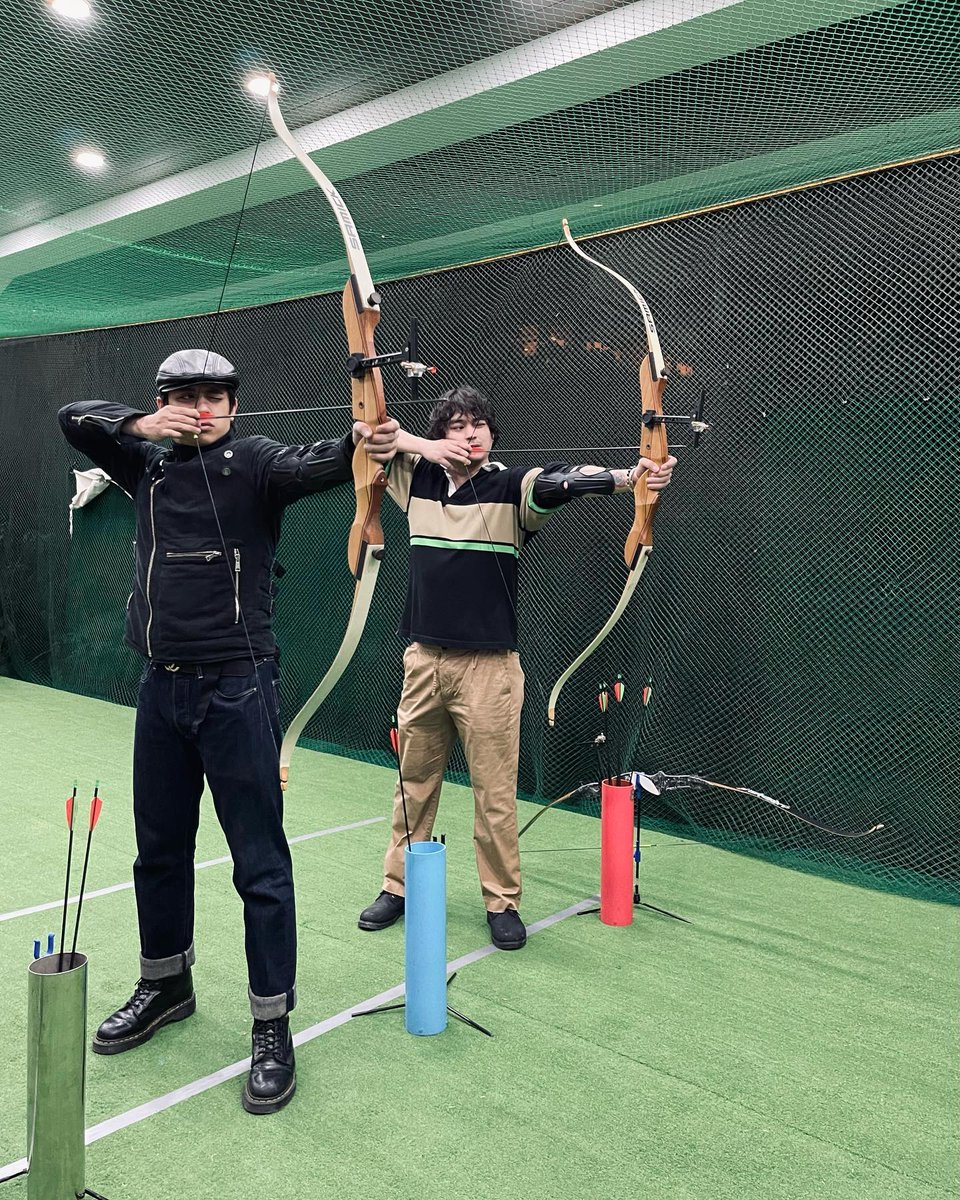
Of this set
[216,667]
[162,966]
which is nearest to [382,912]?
[162,966]

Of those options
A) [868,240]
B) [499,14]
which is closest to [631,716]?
[868,240]

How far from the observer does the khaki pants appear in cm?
236

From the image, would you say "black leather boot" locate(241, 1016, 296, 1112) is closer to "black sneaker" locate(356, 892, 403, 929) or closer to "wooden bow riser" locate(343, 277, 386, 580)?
"black sneaker" locate(356, 892, 403, 929)

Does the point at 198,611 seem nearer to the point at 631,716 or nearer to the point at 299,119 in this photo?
the point at 299,119

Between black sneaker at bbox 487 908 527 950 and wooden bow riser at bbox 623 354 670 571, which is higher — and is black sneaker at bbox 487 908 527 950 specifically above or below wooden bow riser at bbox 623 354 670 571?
below

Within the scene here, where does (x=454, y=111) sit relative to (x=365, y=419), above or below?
above

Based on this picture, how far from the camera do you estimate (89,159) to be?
110 inches

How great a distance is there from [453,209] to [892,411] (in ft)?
4.88

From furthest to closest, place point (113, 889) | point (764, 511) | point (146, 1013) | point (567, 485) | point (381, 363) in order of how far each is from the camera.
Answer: point (764, 511), point (113, 889), point (567, 485), point (146, 1013), point (381, 363)

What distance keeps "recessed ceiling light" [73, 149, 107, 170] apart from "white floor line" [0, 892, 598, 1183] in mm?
2389

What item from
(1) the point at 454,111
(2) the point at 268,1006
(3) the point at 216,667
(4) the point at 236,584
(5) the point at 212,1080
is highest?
(1) the point at 454,111

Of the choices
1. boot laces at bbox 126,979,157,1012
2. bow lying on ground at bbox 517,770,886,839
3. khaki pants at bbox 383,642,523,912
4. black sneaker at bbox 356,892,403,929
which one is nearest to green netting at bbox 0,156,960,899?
bow lying on ground at bbox 517,770,886,839

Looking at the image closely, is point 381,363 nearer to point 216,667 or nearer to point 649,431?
point 216,667

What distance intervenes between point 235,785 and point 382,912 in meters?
0.94
